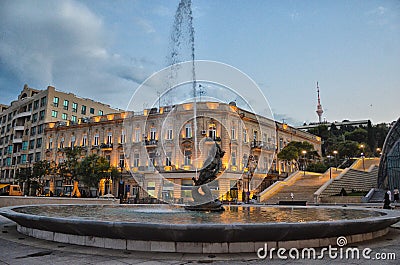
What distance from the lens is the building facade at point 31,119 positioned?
6338 cm

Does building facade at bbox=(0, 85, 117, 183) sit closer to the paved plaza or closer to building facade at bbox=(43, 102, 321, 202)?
building facade at bbox=(43, 102, 321, 202)

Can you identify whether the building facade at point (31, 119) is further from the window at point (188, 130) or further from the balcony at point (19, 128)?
the window at point (188, 130)

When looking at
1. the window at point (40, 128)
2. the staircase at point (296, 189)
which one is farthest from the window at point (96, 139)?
the staircase at point (296, 189)

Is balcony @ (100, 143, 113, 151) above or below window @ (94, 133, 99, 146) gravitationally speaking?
below

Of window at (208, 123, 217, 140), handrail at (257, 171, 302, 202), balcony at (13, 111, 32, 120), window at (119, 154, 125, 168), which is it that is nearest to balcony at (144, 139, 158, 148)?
window at (119, 154, 125, 168)

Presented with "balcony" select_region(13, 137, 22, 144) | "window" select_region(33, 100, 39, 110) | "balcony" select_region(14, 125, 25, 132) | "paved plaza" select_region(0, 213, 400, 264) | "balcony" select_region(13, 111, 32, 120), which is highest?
"window" select_region(33, 100, 39, 110)

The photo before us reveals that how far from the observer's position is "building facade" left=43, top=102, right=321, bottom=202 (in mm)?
45019

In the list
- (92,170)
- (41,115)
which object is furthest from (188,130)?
(41,115)

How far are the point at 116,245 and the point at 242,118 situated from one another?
4242 centimetres

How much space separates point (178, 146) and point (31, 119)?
121 ft

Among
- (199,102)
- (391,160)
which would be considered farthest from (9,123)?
(391,160)

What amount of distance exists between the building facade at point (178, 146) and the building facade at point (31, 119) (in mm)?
8900

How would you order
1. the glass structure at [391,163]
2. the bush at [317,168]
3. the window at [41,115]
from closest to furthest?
1. the glass structure at [391,163]
2. the bush at [317,168]
3. the window at [41,115]

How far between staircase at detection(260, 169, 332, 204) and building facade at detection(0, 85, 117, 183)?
1502 inches
